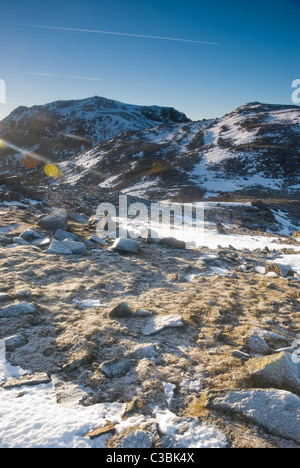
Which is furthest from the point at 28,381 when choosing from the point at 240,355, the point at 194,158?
the point at 194,158

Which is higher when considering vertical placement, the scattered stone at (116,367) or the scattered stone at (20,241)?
the scattered stone at (20,241)

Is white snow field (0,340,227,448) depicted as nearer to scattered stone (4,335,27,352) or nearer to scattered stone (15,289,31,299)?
scattered stone (4,335,27,352)

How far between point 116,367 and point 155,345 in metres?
0.78

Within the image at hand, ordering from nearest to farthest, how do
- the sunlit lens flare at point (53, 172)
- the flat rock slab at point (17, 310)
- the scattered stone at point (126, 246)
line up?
the flat rock slab at point (17, 310) < the scattered stone at point (126, 246) < the sunlit lens flare at point (53, 172)

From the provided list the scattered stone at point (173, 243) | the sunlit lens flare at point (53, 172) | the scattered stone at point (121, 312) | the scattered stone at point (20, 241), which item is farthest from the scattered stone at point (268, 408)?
the sunlit lens flare at point (53, 172)

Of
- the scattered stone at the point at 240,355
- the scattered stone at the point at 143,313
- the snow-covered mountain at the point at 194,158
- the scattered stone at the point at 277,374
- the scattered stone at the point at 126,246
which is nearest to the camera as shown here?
the scattered stone at the point at 277,374

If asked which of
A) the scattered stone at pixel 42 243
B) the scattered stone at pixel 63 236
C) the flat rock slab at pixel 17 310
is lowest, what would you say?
the flat rock slab at pixel 17 310

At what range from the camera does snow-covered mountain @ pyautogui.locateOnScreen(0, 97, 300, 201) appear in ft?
147

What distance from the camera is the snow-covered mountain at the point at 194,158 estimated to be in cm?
4481

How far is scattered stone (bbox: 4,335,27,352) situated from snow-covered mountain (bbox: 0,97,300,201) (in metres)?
33.0

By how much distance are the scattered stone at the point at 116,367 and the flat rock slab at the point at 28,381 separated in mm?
680

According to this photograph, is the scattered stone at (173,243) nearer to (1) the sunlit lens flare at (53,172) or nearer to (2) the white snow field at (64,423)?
(2) the white snow field at (64,423)

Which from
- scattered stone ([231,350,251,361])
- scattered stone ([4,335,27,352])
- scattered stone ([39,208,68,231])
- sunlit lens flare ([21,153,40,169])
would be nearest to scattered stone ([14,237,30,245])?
scattered stone ([39,208,68,231])

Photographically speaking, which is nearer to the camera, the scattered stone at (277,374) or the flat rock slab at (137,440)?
the flat rock slab at (137,440)
